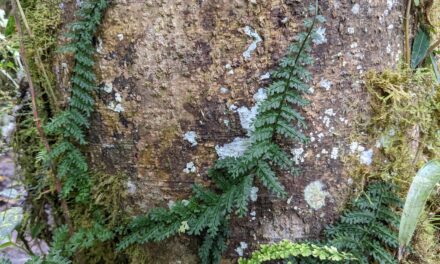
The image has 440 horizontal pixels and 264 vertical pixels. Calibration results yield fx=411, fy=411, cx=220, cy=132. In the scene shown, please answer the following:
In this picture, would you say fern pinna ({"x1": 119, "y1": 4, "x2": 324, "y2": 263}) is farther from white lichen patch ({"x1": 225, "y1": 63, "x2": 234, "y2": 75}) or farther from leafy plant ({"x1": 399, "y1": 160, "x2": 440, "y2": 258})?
leafy plant ({"x1": 399, "y1": 160, "x2": 440, "y2": 258})

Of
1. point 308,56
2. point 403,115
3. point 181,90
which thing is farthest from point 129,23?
point 403,115

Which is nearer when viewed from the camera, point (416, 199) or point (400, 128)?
point (416, 199)

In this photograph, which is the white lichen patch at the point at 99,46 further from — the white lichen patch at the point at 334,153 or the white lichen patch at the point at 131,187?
the white lichen patch at the point at 334,153

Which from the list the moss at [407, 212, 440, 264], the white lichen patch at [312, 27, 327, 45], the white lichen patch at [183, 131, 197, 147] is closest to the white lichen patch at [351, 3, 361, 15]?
the white lichen patch at [312, 27, 327, 45]

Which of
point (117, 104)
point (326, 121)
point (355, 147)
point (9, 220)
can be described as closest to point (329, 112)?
point (326, 121)

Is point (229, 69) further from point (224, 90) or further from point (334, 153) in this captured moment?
point (334, 153)
